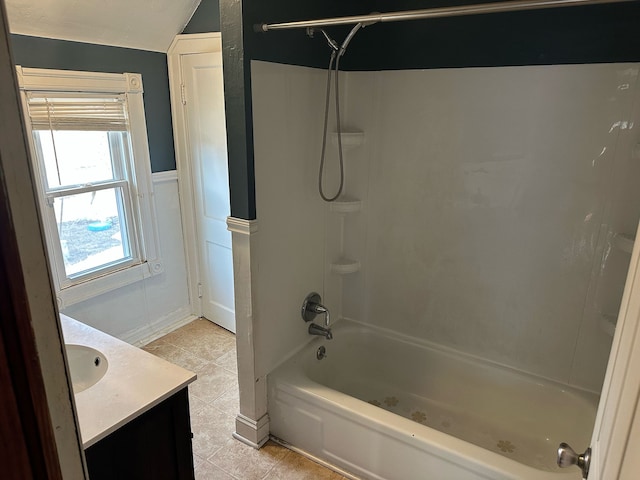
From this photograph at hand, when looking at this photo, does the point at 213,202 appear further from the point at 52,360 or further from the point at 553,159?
the point at 52,360

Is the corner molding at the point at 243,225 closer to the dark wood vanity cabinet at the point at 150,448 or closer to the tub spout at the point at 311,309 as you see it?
the tub spout at the point at 311,309

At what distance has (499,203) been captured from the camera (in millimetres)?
2199

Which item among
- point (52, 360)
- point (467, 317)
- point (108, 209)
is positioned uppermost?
point (52, 360)

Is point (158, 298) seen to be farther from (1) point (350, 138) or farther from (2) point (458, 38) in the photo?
(2) point (458, 38)

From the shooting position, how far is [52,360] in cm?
63

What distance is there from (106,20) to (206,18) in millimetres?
557

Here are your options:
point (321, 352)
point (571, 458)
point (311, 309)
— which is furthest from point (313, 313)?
point (571, 458)


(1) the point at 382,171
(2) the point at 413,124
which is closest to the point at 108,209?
(1) the point at 382,171

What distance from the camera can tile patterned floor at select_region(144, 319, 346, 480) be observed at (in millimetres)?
2135

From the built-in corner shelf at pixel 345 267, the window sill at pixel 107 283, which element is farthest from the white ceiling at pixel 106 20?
the built-in corner shelf at pixel 345 267

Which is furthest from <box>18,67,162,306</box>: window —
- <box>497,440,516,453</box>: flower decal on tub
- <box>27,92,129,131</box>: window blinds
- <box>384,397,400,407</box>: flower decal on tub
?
<box>497,440,516,453</box>: flower decal on tub

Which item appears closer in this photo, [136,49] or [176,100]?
[136,49]

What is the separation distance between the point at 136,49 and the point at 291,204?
4.87 ft

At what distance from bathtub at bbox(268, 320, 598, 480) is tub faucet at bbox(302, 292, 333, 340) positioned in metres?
0.09
